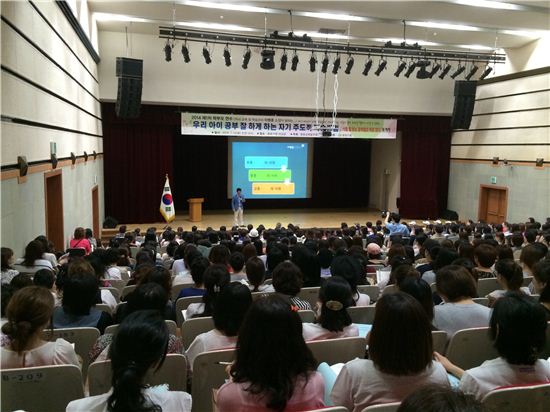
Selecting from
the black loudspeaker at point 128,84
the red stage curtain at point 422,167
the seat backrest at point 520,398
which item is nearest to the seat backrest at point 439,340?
the seat backrest at point 520,398

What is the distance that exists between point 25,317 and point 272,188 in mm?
12178

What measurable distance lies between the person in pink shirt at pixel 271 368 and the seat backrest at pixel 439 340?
3.82 feet

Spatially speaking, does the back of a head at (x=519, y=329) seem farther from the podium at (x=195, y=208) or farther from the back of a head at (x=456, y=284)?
the podium at (x=195, y=208)

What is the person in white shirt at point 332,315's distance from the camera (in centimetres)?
243

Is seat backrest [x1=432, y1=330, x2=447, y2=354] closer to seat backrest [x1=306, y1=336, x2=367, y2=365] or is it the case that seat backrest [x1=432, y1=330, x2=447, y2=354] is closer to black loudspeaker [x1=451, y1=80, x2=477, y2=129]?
seat backrest [x1=306, y1=336, x2=367, y2=365]

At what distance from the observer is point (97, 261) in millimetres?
4117

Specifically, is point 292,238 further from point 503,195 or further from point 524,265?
point 503,195

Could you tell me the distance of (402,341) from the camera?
1674 millimetres

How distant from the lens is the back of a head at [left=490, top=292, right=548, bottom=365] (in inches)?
69.9

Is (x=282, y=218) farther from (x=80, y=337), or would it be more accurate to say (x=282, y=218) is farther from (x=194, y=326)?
(x=80, y=337)

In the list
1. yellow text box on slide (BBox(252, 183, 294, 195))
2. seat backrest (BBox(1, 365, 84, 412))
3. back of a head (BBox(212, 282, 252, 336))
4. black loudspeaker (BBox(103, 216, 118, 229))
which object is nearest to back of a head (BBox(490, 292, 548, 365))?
back of a head (BBox(212, 282, 252, 336))

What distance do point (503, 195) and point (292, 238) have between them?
8.35 m

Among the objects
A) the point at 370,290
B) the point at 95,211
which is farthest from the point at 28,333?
the point at 95,211

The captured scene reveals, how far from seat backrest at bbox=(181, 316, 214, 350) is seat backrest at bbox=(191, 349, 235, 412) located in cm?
59
